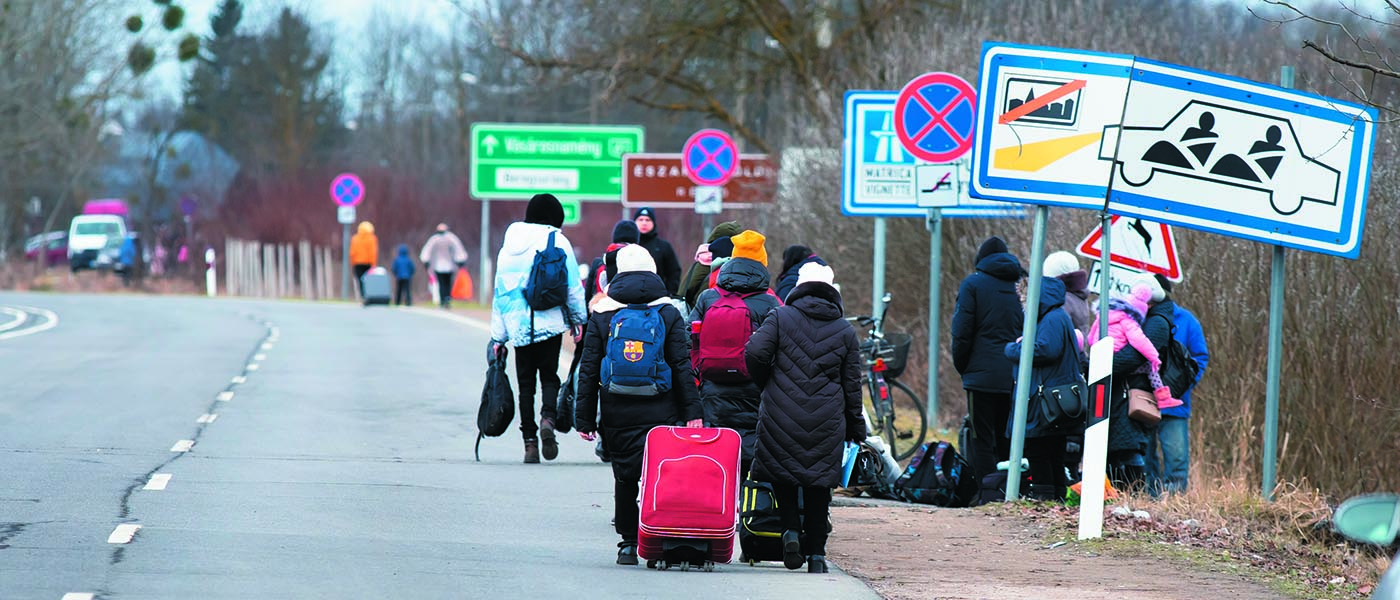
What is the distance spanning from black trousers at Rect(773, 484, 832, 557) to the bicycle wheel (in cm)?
490

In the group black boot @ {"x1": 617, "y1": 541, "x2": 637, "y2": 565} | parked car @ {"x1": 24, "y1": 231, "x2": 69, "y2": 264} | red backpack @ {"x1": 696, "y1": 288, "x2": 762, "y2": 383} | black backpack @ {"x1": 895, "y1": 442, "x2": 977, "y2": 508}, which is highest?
red backpack @ {"x1": 696, "y1": 288, "x2": 762, "y2": 383}

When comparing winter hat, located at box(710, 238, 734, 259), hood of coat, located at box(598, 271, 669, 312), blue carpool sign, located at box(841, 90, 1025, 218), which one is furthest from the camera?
blue carpool sign, located at box(841, 90, 1025, 218)

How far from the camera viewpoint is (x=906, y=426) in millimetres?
15500

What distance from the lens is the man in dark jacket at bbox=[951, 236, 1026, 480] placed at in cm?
1194

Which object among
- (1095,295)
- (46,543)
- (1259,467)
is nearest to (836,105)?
(1095,295)

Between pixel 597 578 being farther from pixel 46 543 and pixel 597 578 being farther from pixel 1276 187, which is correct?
pixel 1276 187

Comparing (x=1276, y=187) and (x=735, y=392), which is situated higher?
(x=1276, y=187)

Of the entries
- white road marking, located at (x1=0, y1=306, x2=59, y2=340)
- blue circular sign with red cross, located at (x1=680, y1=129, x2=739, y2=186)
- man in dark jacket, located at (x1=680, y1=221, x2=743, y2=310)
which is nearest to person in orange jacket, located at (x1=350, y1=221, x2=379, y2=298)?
white road marking, located at (x1=0, y1=306, x2=59, y2=340)

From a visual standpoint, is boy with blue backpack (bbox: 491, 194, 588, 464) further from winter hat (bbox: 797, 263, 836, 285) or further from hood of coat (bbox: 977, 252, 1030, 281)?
winter hat (bbox: 797, 263, 836, 285)

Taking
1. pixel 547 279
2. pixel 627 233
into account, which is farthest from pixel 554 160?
pixel 547 279

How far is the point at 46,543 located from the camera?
8578 mm

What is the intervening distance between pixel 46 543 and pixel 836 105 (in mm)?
14610

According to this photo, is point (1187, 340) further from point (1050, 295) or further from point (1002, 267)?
point (1002, 267)

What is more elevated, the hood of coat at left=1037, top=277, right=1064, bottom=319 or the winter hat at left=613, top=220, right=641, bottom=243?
the winter hat at left=613, top=220, right=641, bottom=243
